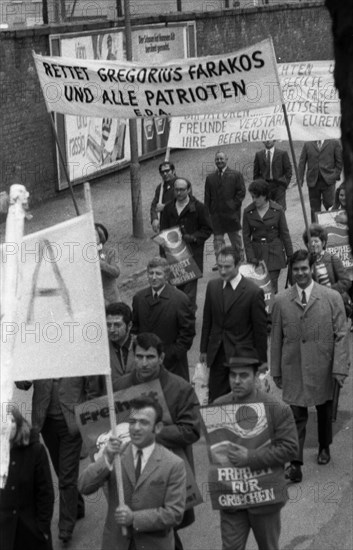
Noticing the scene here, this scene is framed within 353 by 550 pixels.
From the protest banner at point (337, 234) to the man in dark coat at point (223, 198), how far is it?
255 centimetres

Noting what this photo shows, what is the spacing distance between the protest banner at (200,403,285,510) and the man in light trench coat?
2.01 metres

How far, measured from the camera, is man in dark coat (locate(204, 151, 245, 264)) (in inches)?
596

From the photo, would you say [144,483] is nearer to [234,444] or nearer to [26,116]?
[234,444]

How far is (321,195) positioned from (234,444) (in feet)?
34.1

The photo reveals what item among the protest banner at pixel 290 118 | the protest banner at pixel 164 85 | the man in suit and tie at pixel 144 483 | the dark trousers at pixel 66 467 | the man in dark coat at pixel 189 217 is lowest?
the dark trousers at pixel 66 467

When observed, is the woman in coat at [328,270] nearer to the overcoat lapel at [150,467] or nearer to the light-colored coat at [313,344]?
the light-colored coat at [313,344]

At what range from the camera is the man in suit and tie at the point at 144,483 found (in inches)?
252

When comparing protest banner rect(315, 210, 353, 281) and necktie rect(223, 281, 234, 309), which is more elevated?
necktie rect(223, 281, 234, 309)

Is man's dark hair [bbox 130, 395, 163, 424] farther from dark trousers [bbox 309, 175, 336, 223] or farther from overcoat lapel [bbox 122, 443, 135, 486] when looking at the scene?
dark trousers [bbox 309, 175, 336, 223]

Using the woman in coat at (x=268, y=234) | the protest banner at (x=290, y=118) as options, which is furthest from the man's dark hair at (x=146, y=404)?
the protest banner at (x=290, y=118)

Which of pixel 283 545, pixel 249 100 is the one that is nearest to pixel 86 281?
pixel 283 545

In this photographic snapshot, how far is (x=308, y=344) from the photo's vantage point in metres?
9.10

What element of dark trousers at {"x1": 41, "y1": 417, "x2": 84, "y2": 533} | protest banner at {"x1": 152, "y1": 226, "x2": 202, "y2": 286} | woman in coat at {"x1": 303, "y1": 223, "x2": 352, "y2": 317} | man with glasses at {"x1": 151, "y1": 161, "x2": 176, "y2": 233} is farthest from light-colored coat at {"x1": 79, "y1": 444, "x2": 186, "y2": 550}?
man with glasses at {"x1": 151, "y1": 161, "x2": 176, "y2": 233}

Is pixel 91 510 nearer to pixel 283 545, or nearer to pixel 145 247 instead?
pixel 283 545
